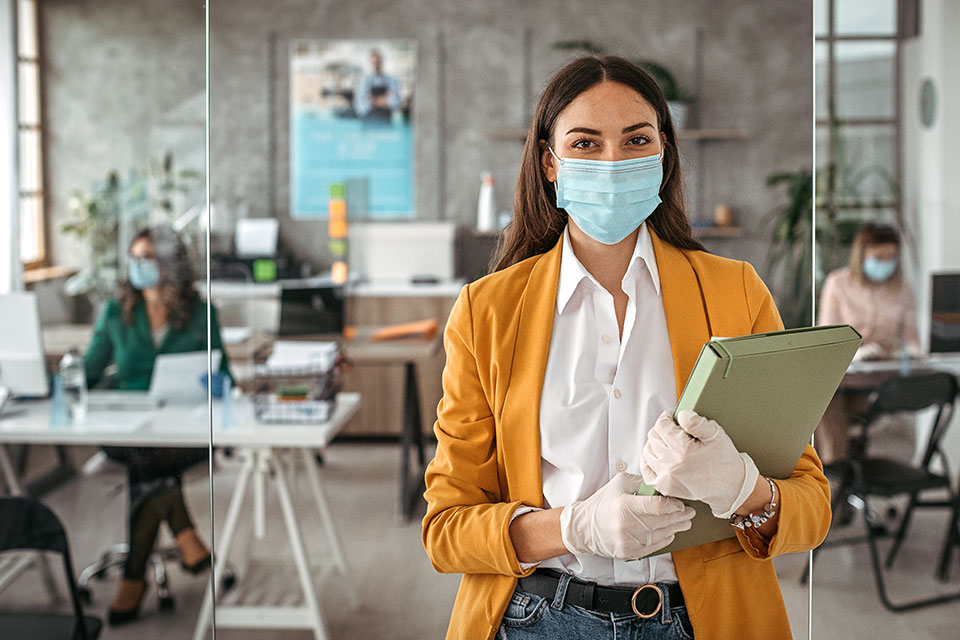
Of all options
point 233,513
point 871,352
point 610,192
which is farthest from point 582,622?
point 871,352

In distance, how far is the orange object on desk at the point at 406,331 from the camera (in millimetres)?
2492

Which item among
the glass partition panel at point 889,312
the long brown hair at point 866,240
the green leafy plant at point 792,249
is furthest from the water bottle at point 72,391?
the long brown hair at point 866,240

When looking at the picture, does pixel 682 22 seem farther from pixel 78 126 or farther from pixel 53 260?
pixel 53 260

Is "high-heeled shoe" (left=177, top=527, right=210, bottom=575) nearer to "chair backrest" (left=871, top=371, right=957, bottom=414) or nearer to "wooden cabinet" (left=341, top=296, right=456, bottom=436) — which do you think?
"wooden cabinet" (left=341, top=296, right=456, bottom=436)

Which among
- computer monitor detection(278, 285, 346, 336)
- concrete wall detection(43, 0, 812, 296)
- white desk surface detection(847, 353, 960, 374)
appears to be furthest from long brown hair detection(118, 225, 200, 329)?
white desk surface detection(847, 353, 960, 374)

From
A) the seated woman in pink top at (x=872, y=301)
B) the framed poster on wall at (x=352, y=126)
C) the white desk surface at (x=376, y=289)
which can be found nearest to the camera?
the seated woman in pink top at (x=872, y=301)

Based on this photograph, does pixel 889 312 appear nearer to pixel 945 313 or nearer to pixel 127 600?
pixel 945 313

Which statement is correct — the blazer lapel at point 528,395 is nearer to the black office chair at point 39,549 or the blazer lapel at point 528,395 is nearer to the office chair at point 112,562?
the black office chair at point 39,549

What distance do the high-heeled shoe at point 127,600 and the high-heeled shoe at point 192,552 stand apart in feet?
0.38

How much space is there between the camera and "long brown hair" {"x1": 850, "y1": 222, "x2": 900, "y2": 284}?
2.50 meters

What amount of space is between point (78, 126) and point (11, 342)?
1.89 feet

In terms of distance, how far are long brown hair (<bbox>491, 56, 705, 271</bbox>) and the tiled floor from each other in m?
1.01

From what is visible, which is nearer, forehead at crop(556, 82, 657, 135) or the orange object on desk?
forehead at crop(556, 82, 657, 135)

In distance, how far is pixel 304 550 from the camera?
2238mm
